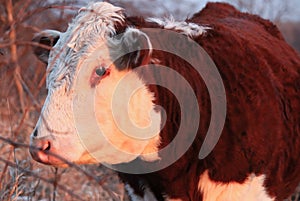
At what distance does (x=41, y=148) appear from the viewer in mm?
3057

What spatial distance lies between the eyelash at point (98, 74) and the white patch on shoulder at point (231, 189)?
2.67 ft

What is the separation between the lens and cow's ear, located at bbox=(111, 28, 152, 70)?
10.3 ft

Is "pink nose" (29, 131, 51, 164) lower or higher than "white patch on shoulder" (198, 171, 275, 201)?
higher

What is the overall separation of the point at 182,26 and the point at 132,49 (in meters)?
0.52

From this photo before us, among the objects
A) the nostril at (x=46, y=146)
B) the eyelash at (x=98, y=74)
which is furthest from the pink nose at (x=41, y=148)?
the eyelash at (x=98, y=74)

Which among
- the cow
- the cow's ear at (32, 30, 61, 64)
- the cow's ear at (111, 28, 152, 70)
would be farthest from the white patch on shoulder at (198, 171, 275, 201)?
the cow's ear at (32, 30, 61, 64)

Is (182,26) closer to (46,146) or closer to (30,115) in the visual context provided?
(46,146)

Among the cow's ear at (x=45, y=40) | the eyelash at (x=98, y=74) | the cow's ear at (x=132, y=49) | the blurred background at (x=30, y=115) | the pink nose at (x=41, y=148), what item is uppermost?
the cow's ear at (x=132, y=49)

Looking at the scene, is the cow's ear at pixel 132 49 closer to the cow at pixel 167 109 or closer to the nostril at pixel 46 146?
the cow at pixel 167 109

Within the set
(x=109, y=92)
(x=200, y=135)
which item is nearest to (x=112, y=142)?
(x=109, y=92)

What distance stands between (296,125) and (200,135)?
73cm

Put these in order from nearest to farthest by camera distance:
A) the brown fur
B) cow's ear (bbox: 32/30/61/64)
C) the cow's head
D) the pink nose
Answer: the pink nose < the cow's head < the brown fur < cow's ear (bbox: 32/30/61/64)

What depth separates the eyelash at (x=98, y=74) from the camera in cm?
328

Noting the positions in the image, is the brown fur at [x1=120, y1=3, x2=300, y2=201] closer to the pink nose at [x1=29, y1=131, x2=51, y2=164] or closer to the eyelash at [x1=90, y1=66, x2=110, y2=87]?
the eyelash at [x1=90, y1=66, x2=110, y2=87]
